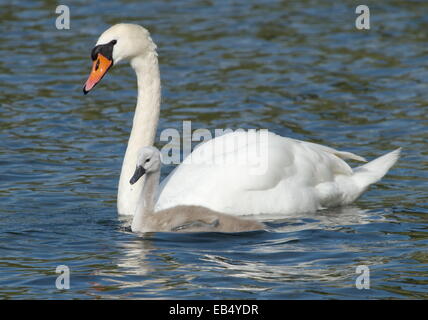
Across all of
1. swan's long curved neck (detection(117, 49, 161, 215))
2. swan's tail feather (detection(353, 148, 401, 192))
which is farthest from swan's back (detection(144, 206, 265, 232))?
swan's tail feather (detection(353, 148, 401, 192))

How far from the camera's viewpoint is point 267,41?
648 inches

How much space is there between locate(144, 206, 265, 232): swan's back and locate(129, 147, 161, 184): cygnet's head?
0.37 metres

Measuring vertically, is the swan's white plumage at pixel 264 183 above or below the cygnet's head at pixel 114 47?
below

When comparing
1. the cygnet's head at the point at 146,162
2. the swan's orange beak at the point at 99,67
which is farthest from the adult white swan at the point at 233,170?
the cygnet's head at the point at 146,162

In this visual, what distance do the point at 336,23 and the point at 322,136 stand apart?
5.19m

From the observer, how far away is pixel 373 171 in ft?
33.8

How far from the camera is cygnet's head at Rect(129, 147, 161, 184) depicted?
29.8ft

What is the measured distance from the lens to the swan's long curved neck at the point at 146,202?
902cm

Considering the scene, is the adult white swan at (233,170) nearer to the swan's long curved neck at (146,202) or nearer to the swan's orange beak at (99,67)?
the swan's orange beak at (99,67)

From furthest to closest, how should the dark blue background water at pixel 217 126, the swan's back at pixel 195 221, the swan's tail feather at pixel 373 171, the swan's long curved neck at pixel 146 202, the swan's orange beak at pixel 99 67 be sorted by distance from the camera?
1. the swan's tail feather at pixel 373 171
2. the swan's orange beak at pixel 99 67
3. the swan's long curved neck at pixel 146 202
4. the swan's back at pixel 195 221
5. the dark blue background water at pixel 217 126

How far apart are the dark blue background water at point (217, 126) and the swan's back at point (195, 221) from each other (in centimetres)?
9

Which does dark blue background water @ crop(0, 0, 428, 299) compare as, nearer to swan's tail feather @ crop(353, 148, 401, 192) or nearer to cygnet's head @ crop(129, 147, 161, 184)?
swan's tail feather @ crop(353, 148, 401, 192)
